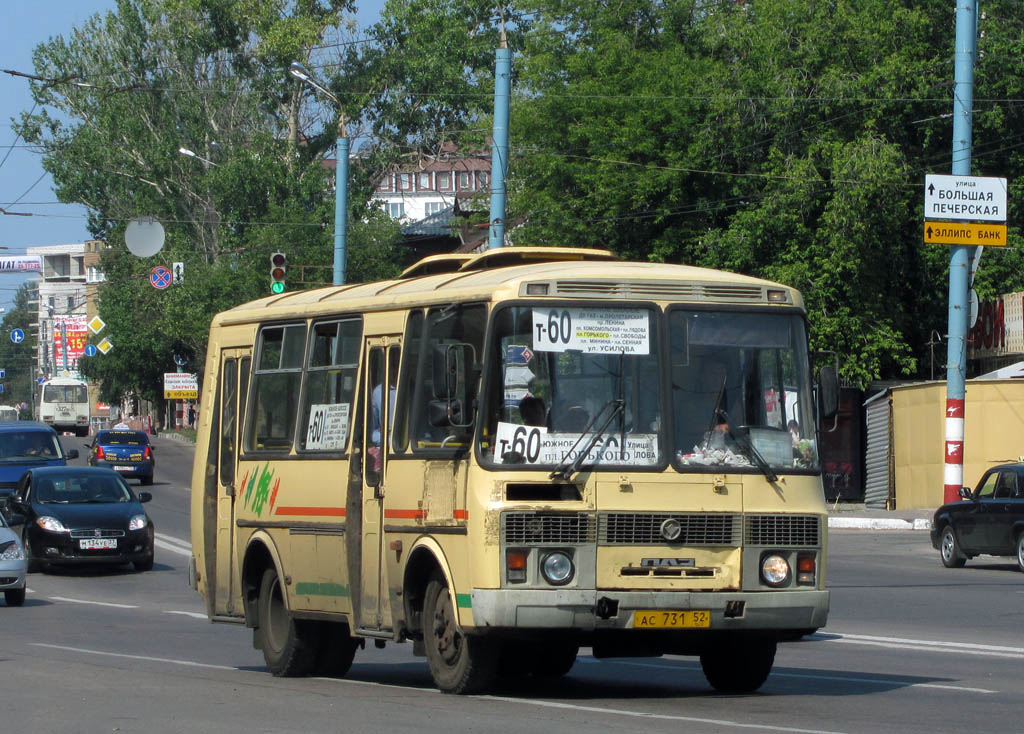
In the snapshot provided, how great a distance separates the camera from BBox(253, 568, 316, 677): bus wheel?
42.3ft

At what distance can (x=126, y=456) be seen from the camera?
49594 millimetres

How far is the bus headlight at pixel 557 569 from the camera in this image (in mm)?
10008

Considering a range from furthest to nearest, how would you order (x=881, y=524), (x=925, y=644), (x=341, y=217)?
(x=341, y=217), (x=881, y=524), (x=925, y=644)

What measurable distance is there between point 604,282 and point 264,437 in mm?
3880

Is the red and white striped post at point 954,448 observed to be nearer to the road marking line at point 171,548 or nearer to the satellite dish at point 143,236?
the road marking line at point 171,548

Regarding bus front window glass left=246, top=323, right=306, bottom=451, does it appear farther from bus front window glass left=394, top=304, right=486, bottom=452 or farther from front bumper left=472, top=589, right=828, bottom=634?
front bumper left=472, top=589, right=828, bottom=634

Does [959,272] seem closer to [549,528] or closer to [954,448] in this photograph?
[954,448]

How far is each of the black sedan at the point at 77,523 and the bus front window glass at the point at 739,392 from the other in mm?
17717

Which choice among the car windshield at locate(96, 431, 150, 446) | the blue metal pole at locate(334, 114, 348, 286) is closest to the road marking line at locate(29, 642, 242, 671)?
the blue metal pole at locate(334, 114, 348, 286)

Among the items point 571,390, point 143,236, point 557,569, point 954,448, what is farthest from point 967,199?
point 143,236

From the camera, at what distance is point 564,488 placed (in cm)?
1010

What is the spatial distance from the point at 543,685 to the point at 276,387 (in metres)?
3.17

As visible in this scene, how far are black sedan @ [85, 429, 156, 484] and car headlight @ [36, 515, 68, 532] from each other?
74.3 ft

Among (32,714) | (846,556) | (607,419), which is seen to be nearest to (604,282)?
(607,419)
